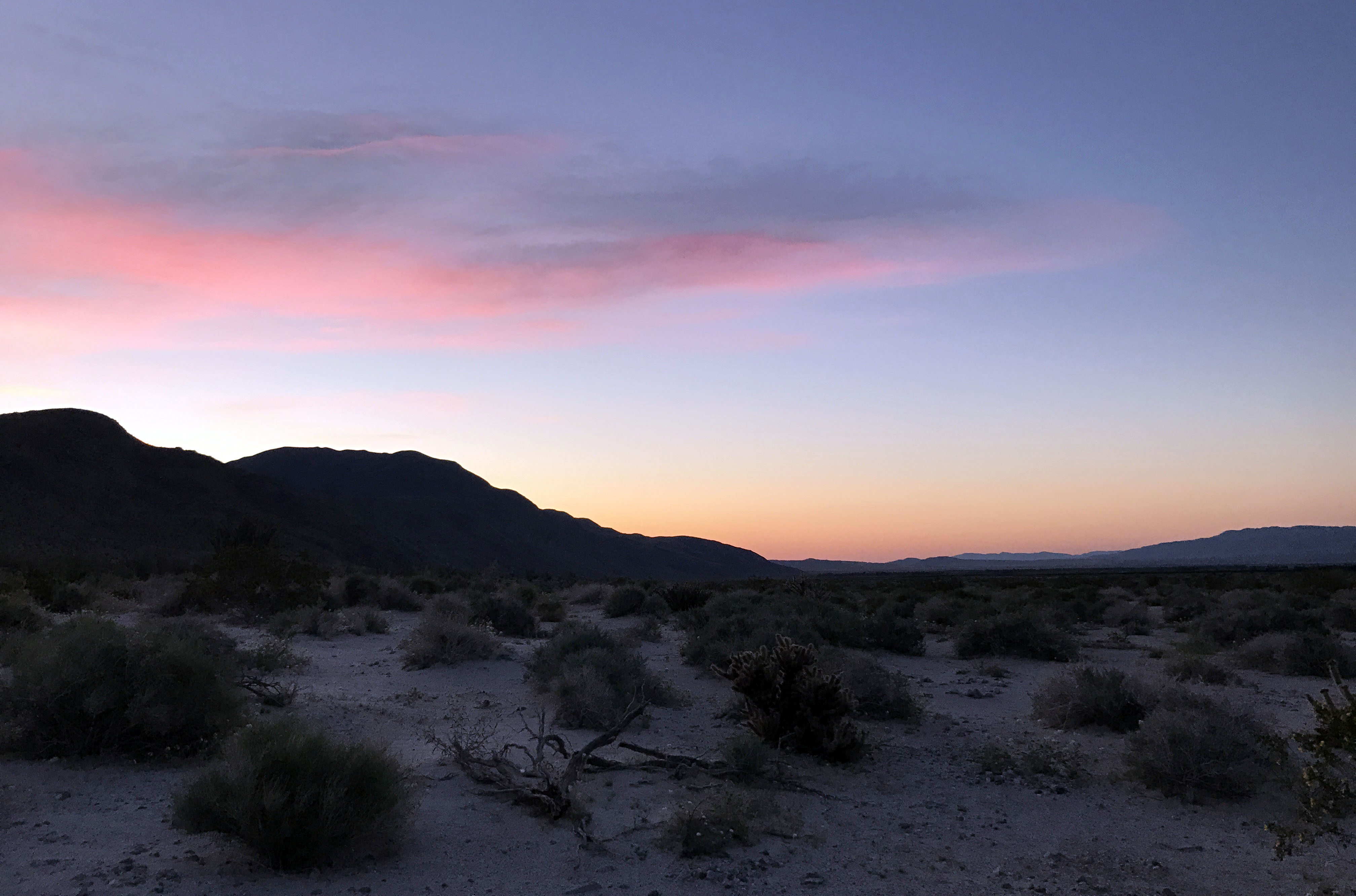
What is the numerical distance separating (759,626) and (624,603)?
10.1 meters

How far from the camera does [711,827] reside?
6797mm

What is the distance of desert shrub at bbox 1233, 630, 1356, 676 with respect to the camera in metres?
14.3

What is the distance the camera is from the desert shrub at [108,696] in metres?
7.75

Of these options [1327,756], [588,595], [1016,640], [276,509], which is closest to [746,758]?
[1327,756]

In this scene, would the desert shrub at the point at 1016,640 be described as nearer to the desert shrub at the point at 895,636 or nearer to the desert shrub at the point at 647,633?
the desert shrub at the point at 895,636

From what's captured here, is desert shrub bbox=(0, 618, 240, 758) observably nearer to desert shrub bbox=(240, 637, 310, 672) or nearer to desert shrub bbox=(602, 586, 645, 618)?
desert shrub bbox=(240, 637, 310, 672)

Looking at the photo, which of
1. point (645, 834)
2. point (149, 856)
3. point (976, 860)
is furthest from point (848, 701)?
point (149, 856)

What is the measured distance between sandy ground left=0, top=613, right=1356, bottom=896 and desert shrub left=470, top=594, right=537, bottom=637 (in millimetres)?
9096

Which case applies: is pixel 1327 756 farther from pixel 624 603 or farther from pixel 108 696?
pixel 624 603

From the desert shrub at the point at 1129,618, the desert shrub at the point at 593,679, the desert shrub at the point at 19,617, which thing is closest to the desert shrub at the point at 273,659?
the desert shrub at the point at 593,679

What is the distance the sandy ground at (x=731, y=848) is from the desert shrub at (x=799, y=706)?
10.3 inches

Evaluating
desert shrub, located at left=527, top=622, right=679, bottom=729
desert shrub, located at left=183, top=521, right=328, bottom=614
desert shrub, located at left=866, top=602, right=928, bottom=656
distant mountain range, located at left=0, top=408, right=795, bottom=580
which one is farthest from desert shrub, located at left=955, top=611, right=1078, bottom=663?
distant mountain range, located at left=0, top=408, right=795, bottom=580

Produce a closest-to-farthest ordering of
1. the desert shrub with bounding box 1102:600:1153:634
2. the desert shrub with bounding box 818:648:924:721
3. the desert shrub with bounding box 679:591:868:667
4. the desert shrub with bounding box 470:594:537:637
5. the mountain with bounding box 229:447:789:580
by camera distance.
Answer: the desert shrub with bounding box 818:648:924:721
the desert shrub with bounding box 679:591:868:667
the desert shrub with bounding box 470:594:537:637
the desert shrub with bounding box 1102:600:1153:634
the mountain with bounding box 229:447:789:580

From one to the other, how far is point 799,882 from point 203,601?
20.6m
